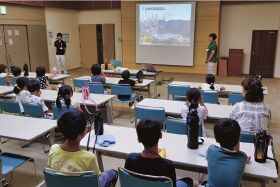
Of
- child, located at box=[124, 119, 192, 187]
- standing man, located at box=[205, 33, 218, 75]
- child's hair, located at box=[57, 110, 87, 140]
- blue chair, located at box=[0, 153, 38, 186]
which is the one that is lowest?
blue chair, located at box=[0, 153, 38, 186]

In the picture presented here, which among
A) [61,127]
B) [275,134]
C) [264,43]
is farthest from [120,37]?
[61,127]

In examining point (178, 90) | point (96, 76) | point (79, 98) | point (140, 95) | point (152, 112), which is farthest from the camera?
point (140, 95)

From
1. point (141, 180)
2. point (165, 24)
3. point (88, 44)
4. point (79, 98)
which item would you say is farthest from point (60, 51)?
point (141, 180)

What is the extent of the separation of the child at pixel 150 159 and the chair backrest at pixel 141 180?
3.1 inches

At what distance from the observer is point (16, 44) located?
348 inches

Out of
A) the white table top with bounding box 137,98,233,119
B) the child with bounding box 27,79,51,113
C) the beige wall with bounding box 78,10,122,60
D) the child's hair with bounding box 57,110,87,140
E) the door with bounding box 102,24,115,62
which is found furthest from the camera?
the door with bounding box 102,24,115,62

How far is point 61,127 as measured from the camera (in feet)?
6.01

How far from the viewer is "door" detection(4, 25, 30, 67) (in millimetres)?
8539

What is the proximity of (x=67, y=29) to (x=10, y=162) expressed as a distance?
903cm

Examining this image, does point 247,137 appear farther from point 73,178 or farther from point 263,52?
point 263,52

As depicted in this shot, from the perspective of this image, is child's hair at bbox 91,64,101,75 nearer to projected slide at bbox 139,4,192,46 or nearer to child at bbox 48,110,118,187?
child at bbox 48,110,118,187

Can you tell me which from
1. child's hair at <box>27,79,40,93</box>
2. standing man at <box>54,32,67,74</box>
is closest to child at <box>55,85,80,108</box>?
child's hair at <box>27,79,40,93</box>

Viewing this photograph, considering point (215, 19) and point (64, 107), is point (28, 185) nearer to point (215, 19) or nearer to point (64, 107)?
point (64, 107)

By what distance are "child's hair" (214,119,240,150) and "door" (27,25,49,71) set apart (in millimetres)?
8850
